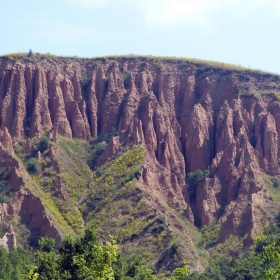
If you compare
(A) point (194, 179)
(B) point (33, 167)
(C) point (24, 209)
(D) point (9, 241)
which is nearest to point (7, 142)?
(B) point (33, 167)

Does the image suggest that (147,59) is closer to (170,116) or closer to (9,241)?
(170,116)

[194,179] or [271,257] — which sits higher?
[271,257]

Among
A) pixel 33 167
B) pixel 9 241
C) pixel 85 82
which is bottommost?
pixel 9 241

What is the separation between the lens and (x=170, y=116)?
8838cm

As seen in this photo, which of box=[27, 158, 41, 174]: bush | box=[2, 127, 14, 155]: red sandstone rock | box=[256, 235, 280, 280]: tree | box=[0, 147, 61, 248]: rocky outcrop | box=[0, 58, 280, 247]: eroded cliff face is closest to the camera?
box=[256, 235, 280, 280]: tree

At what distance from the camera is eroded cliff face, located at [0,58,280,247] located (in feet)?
251

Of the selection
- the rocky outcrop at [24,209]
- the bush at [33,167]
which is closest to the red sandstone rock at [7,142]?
the bush at [33,167]

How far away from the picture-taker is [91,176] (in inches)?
3120

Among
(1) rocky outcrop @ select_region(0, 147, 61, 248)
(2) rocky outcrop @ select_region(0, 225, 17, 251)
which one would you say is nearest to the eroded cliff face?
(1) rocky outcrop @ select_region(0, 147, 61, 248)

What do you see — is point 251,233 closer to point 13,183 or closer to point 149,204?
point 149,204

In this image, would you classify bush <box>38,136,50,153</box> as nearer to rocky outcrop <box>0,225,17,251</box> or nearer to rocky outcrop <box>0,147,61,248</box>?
rocky outcrop <box>0,147,61,248</box>

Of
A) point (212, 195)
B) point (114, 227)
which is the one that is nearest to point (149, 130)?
A: point (212, 195)

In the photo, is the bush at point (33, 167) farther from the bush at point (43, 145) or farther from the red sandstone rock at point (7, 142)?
the bush at point (43, 145)

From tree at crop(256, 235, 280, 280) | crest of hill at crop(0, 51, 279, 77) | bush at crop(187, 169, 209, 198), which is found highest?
crest of hill at crop(0, 51, 279, 77)
